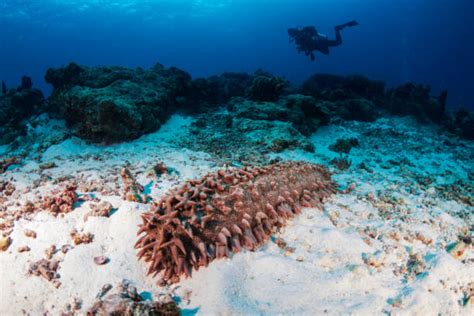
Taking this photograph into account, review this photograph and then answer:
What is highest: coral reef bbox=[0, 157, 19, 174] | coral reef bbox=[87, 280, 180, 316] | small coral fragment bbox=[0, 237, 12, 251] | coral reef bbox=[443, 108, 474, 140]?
coral reef bbox=[0, 157, 19, 174]

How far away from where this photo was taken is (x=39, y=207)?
353cm

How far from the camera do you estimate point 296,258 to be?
2988mm

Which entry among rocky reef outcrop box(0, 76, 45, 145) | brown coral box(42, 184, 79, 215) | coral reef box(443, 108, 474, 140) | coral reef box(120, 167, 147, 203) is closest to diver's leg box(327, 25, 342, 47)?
coral reef box(443, 108, 474, 140)

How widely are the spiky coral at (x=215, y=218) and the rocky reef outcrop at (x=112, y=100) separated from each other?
470cm

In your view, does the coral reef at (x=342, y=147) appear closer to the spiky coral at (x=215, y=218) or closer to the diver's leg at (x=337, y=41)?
the spiky coral at (x=215, y=218)

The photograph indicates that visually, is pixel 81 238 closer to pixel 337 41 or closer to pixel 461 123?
pixel 461 123

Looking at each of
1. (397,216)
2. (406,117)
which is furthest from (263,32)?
(397,216)

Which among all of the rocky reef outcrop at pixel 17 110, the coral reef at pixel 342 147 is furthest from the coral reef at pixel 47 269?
the rocky reef outcrop at pixel 17 110

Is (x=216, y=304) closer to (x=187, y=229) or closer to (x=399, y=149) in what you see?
(x=187, y=229)

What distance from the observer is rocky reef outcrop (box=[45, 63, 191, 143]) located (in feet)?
22.8

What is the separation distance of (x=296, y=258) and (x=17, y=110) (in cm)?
1226

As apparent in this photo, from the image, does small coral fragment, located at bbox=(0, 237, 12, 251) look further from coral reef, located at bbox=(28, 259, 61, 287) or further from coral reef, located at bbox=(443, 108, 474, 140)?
coral reef, located at bbox=(443, 108, 474, 140)

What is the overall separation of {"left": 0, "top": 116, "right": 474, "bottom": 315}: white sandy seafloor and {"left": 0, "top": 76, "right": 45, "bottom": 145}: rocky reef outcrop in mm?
4506

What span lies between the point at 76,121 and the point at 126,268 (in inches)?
249
